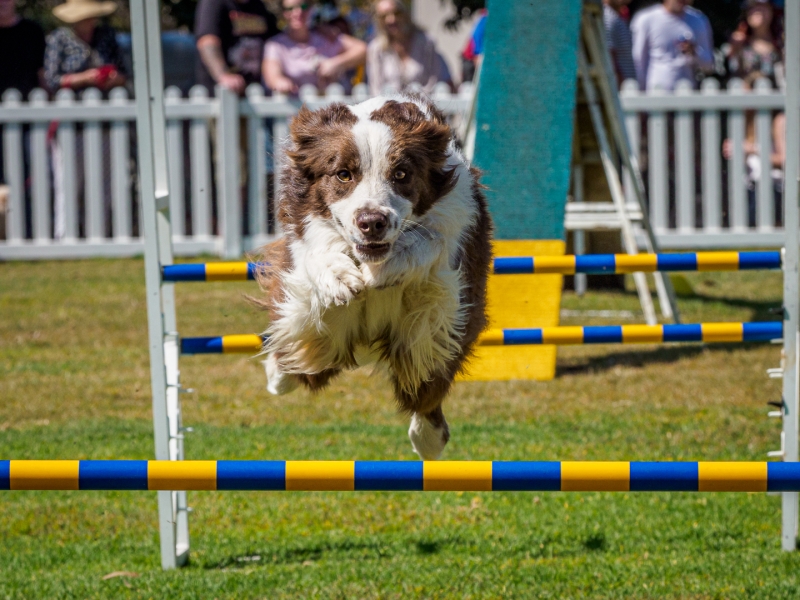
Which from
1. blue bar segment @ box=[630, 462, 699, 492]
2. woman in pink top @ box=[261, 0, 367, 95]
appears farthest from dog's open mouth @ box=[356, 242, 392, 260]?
woman in pink top @ box=[261, 0, 367, 95]

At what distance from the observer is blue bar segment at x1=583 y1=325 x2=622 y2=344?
446 centimetres

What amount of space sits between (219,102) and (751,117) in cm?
548

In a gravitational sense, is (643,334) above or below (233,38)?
below

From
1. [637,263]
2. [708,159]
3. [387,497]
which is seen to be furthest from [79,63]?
[637,263]

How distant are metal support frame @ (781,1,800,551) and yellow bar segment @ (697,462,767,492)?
170 cm

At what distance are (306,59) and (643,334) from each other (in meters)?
7.38

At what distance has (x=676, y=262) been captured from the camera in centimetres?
418

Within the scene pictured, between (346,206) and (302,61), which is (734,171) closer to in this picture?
(302,61)

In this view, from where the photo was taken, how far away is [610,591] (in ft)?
13.4

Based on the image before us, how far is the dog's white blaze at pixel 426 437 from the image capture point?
425 cm

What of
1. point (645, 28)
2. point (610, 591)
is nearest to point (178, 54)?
point (645, 28)

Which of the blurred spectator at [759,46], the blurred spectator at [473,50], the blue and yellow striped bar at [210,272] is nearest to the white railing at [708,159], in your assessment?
the blurred spectator at [759,46]

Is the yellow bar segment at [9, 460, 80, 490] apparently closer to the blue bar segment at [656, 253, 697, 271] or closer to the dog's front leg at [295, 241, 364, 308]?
the dog's front leg at [295, 241, 364, 308]

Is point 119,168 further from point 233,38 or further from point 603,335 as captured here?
point 603,335
